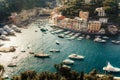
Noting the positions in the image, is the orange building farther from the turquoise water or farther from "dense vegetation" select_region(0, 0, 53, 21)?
"dense vegetation" select_region(0, 0, 53, 21)

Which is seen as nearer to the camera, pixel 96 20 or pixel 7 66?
pixel 7 66

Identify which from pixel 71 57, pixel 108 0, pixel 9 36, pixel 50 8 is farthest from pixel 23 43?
pixel 50 8

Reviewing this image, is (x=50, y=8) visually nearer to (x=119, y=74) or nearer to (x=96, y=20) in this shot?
(x=96, y=20)

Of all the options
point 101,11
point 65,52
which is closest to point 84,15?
point 101,11

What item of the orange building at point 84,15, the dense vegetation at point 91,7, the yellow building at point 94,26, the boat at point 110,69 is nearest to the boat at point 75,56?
the boat at point 110,69

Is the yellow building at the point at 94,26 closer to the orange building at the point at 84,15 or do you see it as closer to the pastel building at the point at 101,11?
the orange building at the point at 84,15

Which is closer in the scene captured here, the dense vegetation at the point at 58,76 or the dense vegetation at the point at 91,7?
the dense vegetation at the point at 58,76

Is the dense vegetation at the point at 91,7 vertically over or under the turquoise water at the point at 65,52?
over
